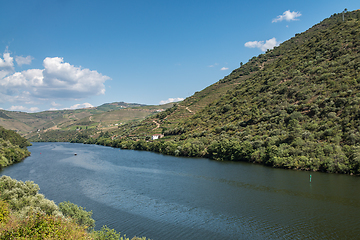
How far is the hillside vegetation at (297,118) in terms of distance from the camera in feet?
153

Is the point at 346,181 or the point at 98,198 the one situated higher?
the point at 346,181

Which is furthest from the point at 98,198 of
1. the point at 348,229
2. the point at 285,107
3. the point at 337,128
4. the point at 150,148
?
the point at 150,148

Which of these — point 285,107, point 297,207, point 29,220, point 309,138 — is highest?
point 285,107

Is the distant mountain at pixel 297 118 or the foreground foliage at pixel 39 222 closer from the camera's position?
the foreground foliage at pixel 39 222

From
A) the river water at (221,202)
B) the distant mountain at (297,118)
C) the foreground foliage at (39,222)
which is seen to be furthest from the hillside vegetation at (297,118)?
the foreground foliage at (39,222)

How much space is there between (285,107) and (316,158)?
26.0 meters

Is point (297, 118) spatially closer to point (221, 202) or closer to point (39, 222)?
point (221, 202)

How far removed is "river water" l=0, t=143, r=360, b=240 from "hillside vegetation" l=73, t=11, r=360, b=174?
229 inches

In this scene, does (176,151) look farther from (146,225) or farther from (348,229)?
(348,229)

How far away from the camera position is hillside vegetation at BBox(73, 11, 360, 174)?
4669cm

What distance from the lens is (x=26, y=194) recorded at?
25672mm

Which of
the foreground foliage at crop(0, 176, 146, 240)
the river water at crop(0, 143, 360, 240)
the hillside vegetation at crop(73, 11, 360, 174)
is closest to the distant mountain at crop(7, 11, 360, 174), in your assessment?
the hillside vegetation at crop(73, 11, 360, 174)

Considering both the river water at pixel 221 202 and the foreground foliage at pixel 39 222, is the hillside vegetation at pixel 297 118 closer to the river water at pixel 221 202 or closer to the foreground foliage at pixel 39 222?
the river water at pixel 221 202

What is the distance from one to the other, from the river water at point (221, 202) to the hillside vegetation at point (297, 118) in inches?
229
